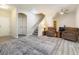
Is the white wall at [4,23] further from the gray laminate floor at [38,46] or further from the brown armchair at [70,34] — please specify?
the brown armchair at [70,34]

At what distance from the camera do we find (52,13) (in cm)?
198

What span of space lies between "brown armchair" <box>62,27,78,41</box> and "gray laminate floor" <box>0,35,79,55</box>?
8cm

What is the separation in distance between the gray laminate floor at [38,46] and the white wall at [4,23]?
17cm

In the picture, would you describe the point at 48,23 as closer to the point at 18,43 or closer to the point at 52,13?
the point at 52,13

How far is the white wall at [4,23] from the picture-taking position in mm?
1928

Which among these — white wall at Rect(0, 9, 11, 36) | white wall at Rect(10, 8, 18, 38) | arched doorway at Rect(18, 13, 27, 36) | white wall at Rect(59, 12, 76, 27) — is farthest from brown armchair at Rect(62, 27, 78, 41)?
white wall at Rect(0, 9, 11, 36)

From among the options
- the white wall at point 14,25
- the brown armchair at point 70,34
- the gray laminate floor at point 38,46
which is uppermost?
the white wall at point 14,25

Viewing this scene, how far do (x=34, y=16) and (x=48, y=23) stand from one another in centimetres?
29

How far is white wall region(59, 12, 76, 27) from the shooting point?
1.92 meters

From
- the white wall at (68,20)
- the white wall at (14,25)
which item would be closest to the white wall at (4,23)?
the white wall at (14,25)

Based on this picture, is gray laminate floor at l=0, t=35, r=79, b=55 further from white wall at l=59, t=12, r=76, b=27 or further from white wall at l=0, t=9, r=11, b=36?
white wall at l=59, t=12, r=76, b=27
